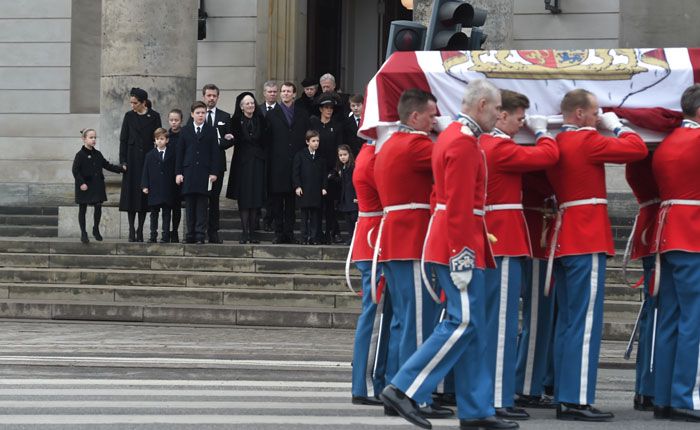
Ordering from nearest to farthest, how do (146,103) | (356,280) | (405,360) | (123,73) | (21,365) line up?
1. (405,360)
2. (21,365)
3. (356,280)
4. (146,103)
5. (123,73)

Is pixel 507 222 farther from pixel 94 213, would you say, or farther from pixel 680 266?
pixel 94 213

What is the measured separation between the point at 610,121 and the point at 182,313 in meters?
7.97

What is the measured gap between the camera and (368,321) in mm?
10703

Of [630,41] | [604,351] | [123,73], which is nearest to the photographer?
[604,351]

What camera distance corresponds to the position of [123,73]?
22.6 metres

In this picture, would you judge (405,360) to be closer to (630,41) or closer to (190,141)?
(190,141)

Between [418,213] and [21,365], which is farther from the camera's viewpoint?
[21,365]

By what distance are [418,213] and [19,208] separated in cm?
1610

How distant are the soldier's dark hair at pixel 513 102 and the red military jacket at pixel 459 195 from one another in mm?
666

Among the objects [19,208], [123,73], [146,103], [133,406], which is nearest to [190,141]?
[146,103]

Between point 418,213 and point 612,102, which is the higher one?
point 612,102

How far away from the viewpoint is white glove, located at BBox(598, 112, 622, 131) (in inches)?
407

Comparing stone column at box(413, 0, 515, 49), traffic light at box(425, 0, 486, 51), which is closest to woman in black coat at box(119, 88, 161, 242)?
stone column at box(413, 0, 515, 49)

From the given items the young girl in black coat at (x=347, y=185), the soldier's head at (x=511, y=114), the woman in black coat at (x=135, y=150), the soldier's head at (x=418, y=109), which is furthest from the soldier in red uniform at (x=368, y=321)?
the woman in black coat at (x=135, y=150)
